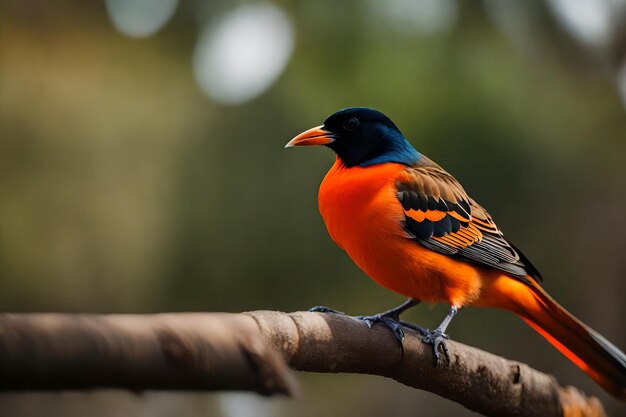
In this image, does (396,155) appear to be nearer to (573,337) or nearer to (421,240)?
(421,240)

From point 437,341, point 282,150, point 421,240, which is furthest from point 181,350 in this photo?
point 282,150

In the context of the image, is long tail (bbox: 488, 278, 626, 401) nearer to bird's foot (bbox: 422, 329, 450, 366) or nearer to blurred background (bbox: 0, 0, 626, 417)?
bird's foot (bbox: 422, 329, 450, 366)

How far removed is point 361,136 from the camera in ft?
8.16

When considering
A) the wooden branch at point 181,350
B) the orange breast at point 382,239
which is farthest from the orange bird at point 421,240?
the wooden branch at point 181,350

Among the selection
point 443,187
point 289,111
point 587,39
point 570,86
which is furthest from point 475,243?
point 570,86

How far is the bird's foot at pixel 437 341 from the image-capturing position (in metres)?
2.21

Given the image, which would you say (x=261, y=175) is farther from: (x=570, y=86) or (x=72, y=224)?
(x=570, y=86)

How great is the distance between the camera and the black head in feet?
7.95

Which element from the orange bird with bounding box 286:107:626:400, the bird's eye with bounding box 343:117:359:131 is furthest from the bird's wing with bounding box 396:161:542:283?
the bird's eye with bounding box 343:117:359:131

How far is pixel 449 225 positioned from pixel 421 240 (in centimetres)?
18

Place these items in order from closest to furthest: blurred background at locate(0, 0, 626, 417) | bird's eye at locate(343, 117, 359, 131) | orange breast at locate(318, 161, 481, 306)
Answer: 1. orange breast at locate(318, 161, 481, 306)
2. bird's eye at locate(343, 117, 359, 131)
3. blurred background at locate(0, 0, 626, 417)

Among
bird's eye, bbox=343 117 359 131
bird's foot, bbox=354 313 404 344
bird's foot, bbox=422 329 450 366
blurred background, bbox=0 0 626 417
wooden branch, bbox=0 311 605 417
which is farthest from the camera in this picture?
blurred background, bbox=0 0 626 417

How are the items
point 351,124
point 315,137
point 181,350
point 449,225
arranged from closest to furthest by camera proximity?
point 181,350
point 315,137
point 351,124
point 449,225

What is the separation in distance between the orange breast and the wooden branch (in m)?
0.35
